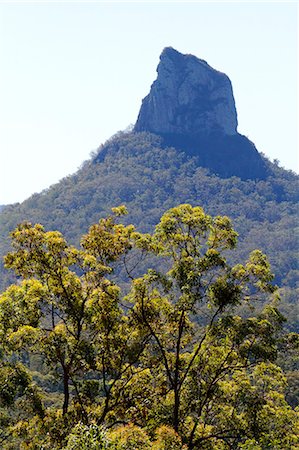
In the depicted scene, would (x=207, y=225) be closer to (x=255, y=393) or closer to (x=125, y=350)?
(x=125, y=350)

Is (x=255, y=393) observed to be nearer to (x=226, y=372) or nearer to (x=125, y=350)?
(x=226, y=372)

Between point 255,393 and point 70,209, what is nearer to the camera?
point 255,393

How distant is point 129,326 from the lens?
1498cm

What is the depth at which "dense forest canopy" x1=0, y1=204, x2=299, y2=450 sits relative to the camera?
44.9ft

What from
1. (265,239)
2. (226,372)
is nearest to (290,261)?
(265,239)

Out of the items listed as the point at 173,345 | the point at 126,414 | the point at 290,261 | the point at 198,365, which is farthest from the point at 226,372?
the point at 290,261

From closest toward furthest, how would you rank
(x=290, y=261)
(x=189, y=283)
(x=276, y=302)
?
(x=189, y=283) → (x=276, y=302) → (x=290, y=261)

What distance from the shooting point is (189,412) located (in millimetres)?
16516

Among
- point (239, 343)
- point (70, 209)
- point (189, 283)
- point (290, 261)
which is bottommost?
point (239, 343)

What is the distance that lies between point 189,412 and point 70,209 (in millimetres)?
181912

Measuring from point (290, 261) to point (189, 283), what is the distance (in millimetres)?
164512

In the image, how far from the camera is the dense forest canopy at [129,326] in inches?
539

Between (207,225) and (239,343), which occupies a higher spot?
(207,225)

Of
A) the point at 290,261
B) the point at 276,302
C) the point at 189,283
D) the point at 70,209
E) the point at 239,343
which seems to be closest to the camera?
the point at 189,283
